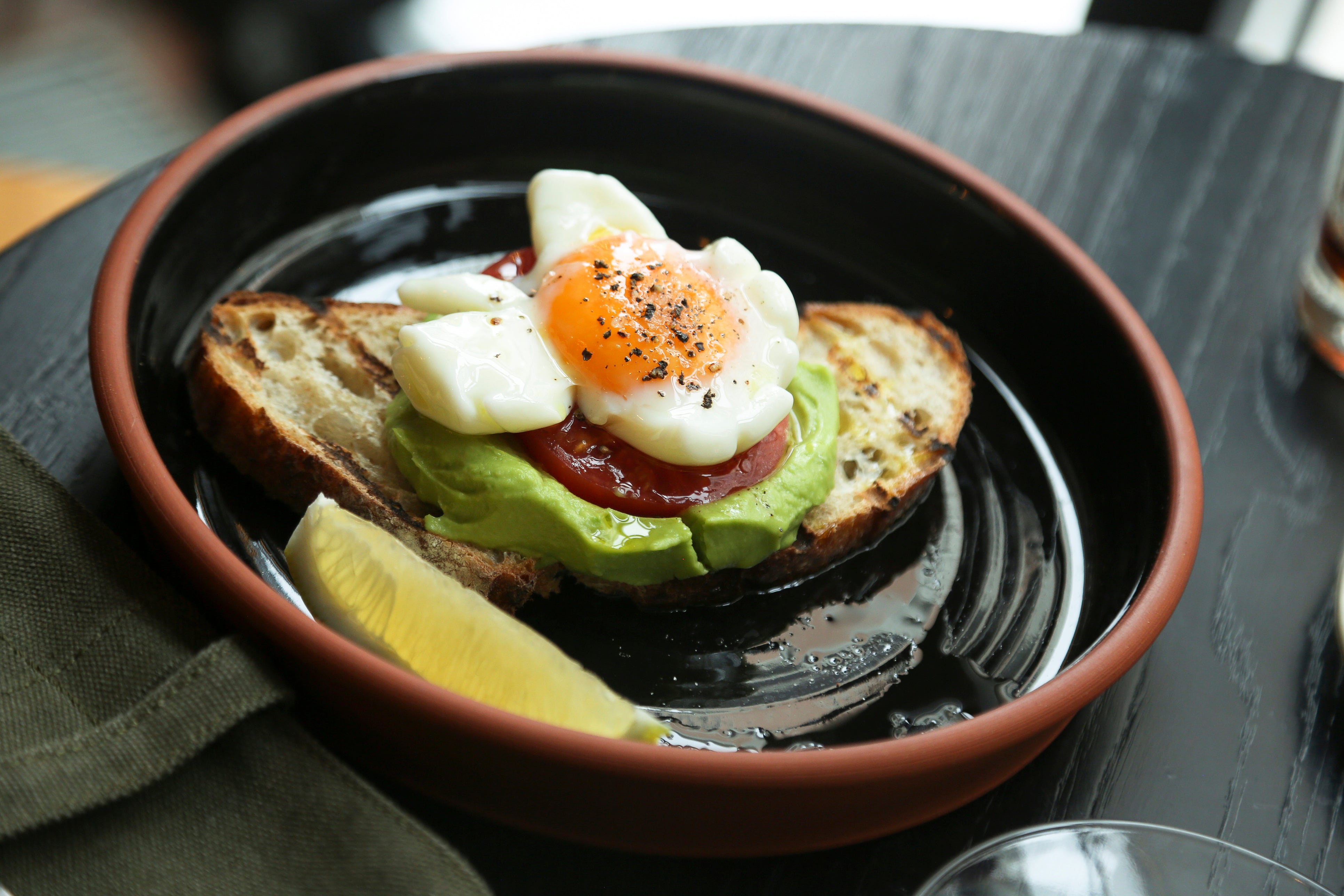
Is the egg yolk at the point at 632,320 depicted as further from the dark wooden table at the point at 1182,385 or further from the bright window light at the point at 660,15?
the bright window light at the point at 660,15

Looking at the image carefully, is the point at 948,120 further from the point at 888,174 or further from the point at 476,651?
the point at 476,651

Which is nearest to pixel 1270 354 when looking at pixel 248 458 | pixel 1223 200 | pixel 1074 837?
pixel 1223 200

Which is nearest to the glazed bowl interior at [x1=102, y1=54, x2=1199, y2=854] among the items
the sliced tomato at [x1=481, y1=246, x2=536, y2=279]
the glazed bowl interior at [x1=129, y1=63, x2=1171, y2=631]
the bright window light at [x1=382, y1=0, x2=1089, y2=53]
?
the glazed bowl interior at [x1=129, y1=63, x2=1171, y2=631]

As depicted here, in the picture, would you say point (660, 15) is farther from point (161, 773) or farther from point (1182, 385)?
point (161, 773)

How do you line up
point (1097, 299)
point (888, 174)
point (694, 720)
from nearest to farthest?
point (694, 720) < point (1097, 299) < point (888, 174)

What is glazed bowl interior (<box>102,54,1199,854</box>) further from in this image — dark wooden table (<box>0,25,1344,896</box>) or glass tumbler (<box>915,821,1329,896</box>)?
glass tumbler (<box>915,821,1329,896</box>)

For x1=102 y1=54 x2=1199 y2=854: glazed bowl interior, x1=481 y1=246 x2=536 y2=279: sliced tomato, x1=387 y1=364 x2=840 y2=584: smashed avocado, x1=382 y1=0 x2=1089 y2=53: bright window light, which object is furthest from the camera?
x1=382 y1=0 x2=1089 y2=53: bright window light

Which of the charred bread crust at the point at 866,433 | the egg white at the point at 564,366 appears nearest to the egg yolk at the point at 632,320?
the egg white at the point at 564,366
